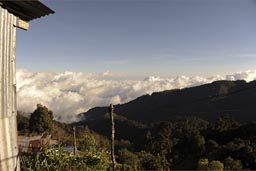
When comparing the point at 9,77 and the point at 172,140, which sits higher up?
the point at 9,77

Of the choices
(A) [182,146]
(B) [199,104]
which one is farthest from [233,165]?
(B) [199,104]

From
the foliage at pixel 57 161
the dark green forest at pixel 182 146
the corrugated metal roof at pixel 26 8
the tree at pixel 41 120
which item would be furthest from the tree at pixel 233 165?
the corrugated metal roof at pixel 26 8

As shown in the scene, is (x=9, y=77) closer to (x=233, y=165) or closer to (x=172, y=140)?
(x=233, y=165)

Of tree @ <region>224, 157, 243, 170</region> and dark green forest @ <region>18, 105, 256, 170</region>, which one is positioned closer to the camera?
tree @ <region>224, 157, 243, 170</region>

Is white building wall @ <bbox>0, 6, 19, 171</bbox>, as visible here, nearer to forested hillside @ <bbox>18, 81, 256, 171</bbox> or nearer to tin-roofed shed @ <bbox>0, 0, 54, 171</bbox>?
tin-roofed shed @ <bbox>0, 0, 54, 171</bbox>

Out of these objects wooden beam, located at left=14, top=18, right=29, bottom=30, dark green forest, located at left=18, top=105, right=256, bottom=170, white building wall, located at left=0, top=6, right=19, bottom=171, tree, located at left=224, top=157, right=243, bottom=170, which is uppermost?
wooden beam, located at left=14, top=18, right=29, bottom=30

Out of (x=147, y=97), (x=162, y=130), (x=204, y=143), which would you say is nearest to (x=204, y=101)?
(x=147, y=97)

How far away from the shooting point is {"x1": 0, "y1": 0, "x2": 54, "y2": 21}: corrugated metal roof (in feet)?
21.7

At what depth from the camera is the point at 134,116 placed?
145000mm

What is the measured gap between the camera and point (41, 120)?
158 feet

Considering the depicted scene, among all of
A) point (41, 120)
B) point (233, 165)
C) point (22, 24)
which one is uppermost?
point (22, 24)

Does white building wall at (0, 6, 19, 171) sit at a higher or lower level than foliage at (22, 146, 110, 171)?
higher

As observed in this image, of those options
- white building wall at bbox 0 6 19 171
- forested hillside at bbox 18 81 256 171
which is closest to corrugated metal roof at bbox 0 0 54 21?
white building wall at bbox 0 6 19 171

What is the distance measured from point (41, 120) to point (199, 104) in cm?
9868
